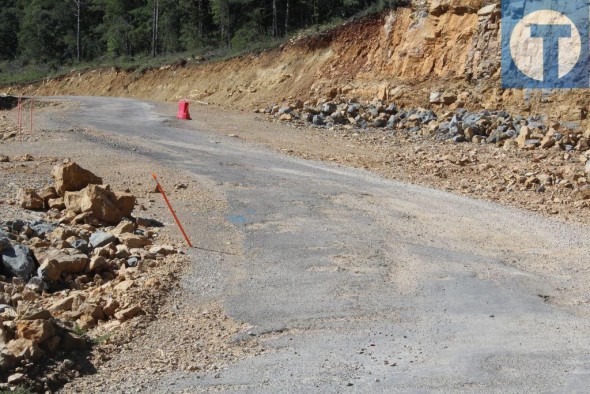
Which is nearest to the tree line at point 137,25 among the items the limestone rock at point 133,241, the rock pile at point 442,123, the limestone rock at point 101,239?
the rock pile at point 442,123

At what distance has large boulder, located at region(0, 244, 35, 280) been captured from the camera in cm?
873

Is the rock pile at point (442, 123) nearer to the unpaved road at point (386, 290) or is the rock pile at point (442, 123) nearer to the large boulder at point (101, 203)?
the unpaved road at point (386, 290)

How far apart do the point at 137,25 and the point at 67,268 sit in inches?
2060

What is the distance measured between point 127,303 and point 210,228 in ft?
10.9

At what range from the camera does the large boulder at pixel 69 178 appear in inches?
460

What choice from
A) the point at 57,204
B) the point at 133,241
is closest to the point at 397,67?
the point at 57,204

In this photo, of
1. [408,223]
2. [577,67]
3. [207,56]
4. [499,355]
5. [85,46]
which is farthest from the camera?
[85,46]

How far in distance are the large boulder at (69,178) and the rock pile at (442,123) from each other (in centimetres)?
1130

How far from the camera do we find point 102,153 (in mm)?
15883

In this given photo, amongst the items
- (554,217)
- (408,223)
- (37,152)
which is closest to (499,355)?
(408,223)

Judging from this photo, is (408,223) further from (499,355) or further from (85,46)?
(85,46)

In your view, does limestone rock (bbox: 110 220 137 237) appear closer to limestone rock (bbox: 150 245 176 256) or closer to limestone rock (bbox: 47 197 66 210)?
limestone rock (bbox: 150 245 176 256)

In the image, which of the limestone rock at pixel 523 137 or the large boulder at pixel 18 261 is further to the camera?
the limestone rock at pixel 523 137

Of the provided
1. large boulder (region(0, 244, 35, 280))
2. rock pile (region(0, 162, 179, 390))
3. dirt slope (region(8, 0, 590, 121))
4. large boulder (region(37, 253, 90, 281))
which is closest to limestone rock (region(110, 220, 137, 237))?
Answer: rock pile (region(0, 162, 179, 390))
